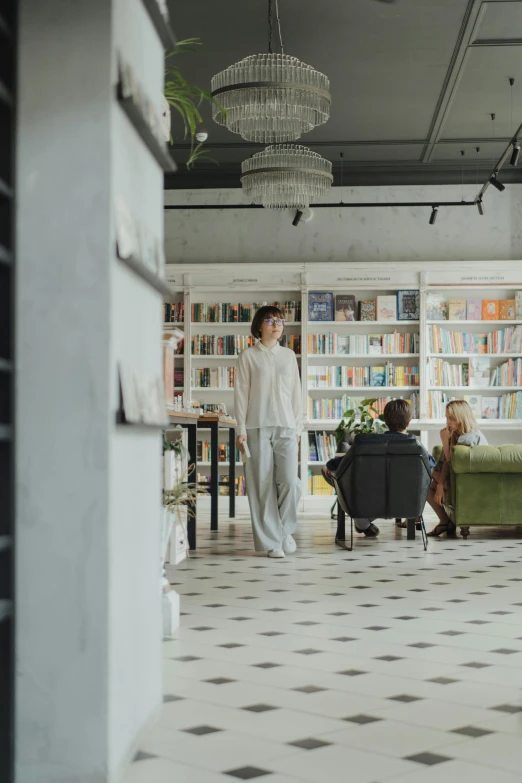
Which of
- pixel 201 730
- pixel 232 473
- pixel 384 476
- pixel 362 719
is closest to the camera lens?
pixel 201 730

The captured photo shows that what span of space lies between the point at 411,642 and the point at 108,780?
2062 mm

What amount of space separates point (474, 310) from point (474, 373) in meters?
0.71

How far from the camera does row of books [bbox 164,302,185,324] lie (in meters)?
11.2

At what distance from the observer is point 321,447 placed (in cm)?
1102

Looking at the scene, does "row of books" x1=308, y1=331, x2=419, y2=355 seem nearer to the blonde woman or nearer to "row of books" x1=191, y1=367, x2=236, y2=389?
"row of books" x1=191, y1=367, x2=236, y2=389

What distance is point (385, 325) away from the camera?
11258 millimetres

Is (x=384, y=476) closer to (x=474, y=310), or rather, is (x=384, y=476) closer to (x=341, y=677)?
(x=341, y=677)

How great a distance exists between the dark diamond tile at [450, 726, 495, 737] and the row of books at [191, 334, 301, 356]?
28.0ft

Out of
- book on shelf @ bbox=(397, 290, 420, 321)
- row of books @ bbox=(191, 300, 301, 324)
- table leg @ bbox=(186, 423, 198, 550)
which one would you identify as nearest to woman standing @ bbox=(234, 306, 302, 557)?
table leg @ bbox=(186, 423, 198, 550)

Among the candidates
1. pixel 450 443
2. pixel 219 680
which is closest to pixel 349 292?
pixel 450 443

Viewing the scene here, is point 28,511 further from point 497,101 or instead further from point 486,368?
point 486,368

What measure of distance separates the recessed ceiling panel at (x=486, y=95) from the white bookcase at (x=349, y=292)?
1.65 m

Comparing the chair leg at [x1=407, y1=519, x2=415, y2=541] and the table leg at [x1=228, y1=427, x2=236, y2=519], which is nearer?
the chair leg at [x1=407, y1=519, x2=415, y2=541]

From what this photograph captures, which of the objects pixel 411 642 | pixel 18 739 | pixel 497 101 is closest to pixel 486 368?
pixel 497 101
